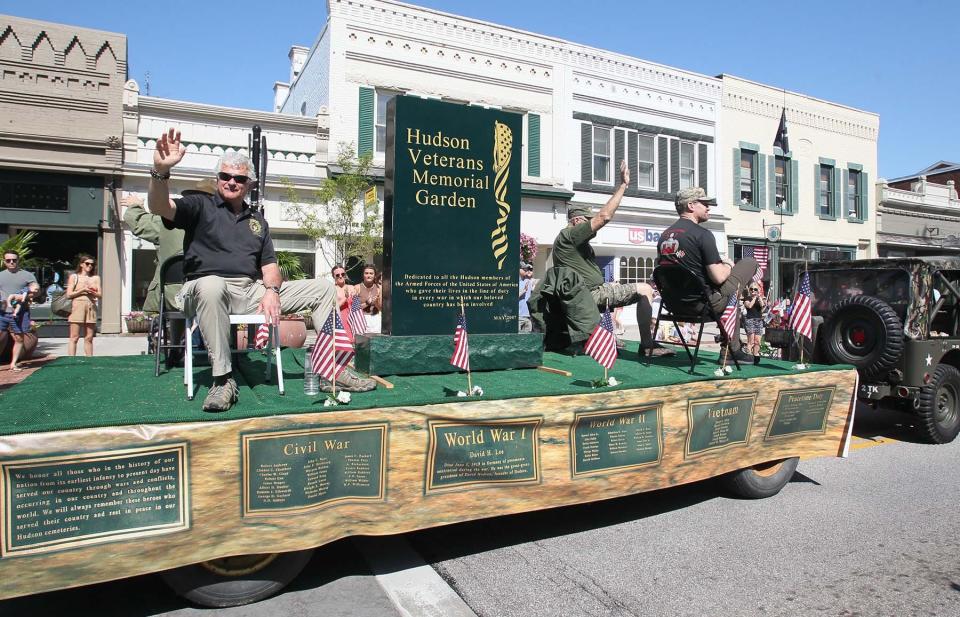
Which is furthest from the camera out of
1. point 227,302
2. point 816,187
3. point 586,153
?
Result: point 816,187

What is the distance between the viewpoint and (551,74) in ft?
65.4

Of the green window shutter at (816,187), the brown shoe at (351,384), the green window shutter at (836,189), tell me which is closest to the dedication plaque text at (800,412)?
the brown shoe at (351,384)

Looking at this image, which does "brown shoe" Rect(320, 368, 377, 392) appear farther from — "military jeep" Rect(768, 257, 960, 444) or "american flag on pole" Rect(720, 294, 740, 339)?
"military jeep" Rect(768, 257, 960, 444)

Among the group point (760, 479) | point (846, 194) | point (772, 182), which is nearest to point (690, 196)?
point (760, 479)

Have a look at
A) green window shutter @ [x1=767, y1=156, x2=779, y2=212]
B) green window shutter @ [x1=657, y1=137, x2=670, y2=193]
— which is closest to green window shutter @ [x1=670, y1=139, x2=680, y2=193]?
green window shutter @ [x1=657, y1=137, x2=670, y2=193]

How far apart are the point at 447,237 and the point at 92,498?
10.2 ft

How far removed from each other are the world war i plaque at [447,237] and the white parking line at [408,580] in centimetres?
129

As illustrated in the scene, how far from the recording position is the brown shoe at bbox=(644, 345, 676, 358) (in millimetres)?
6464

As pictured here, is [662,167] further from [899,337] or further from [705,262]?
[705,262]

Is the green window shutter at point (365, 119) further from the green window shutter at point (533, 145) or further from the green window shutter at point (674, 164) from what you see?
the green window shutter at point (674, 164)

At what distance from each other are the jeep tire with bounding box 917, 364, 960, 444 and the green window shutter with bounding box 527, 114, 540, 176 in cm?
1360

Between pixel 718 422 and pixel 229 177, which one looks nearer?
pixel 229 177

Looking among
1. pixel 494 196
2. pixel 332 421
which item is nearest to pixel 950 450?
pixel 494 196

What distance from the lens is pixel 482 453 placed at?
3822mm
